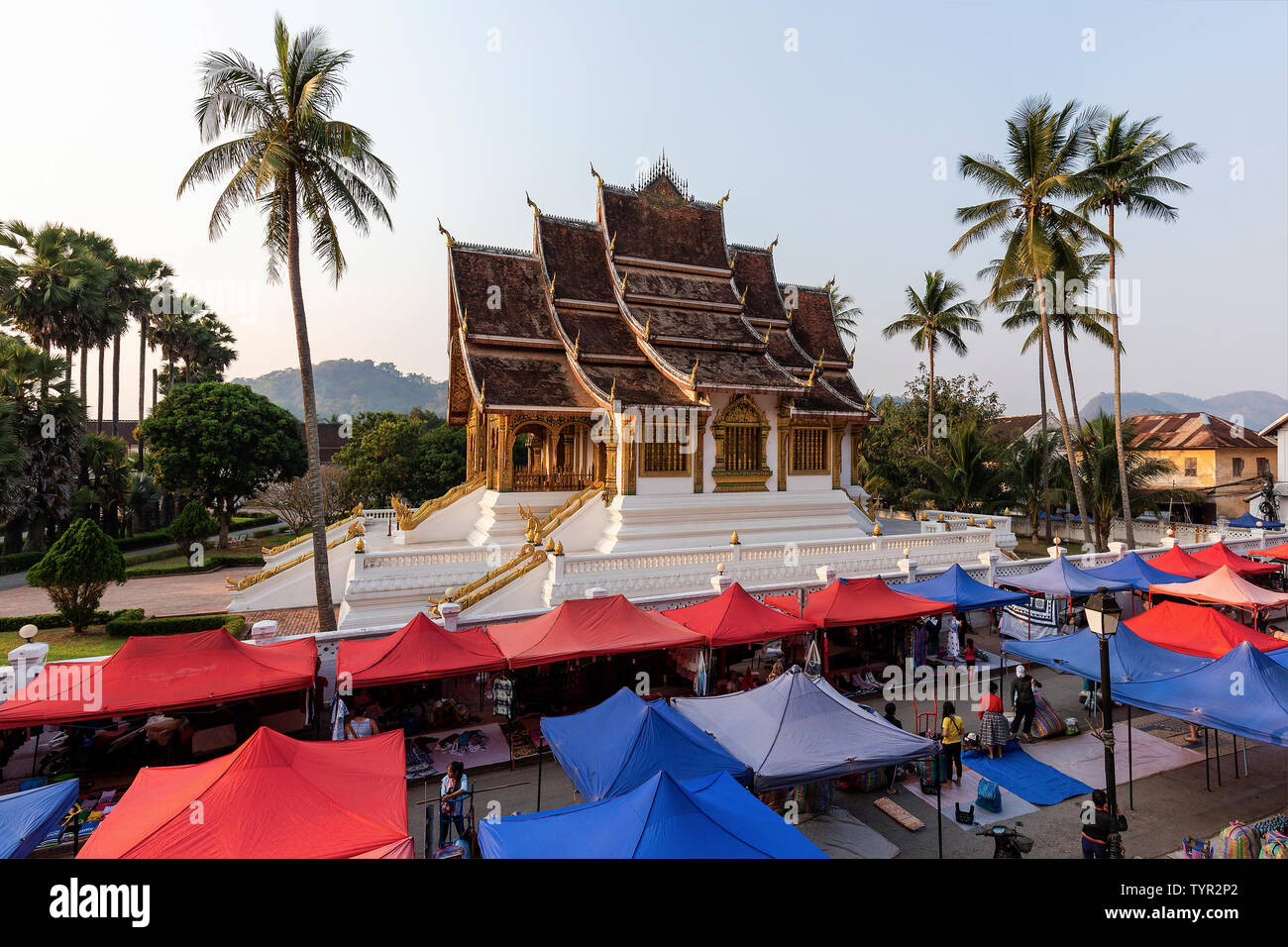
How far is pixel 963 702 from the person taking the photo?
1261cm

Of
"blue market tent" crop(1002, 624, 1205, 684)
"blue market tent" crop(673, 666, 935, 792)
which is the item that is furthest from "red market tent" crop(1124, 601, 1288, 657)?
"blue market tent" crop(673, 666, 935, 792)

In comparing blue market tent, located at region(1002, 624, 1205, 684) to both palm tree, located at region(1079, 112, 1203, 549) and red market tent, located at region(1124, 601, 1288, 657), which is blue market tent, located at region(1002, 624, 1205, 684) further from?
palm tree, located at region(1079, 112, 1203, 549)

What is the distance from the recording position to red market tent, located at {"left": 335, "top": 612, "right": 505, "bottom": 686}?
10.2 m

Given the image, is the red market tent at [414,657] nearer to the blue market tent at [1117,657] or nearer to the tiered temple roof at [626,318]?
the blue market tent at [1117,657]

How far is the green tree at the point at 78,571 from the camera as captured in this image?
54.8 feet

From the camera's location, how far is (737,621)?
12.4 meters

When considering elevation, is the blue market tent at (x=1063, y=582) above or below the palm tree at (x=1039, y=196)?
below

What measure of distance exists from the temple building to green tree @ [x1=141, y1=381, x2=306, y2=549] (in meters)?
12.0

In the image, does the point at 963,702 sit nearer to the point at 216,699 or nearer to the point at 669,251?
the point at 216,699

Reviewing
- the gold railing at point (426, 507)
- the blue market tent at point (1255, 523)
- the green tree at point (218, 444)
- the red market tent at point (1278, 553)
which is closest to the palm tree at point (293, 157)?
the gold railing at point (426, 507)

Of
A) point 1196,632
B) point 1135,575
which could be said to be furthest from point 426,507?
point 1135,575

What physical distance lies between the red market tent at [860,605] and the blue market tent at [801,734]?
4.32 m

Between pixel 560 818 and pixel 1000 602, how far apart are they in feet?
40.9
